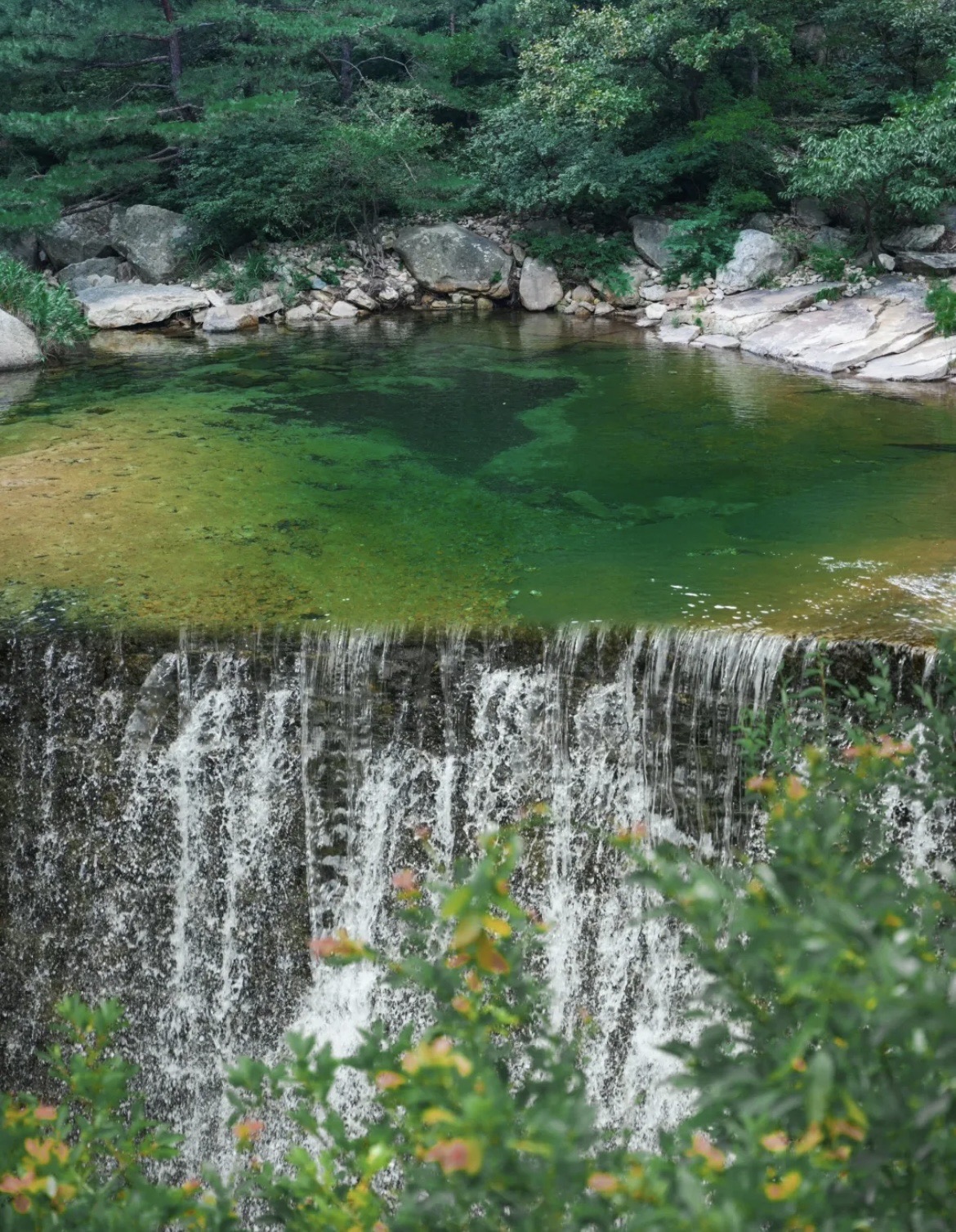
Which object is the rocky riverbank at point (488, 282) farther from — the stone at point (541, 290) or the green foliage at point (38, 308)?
the green foliage at point (38, 308)

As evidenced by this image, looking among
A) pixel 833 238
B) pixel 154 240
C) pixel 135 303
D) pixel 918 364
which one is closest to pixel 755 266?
pixel 833 238

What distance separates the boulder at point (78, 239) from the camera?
1577cm

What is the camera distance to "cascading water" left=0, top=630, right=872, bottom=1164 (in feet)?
15.5

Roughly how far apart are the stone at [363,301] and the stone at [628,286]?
3.07m

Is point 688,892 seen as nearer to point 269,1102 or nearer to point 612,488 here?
point 269,1102

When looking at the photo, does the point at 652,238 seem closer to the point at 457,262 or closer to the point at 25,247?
the point at 457,262

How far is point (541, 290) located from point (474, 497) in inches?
347

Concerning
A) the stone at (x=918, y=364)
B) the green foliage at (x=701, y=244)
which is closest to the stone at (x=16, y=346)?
the green foliage at (x=701, y=244)

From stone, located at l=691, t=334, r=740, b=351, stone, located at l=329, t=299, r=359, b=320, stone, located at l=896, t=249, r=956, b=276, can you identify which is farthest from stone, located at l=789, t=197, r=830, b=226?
stone, located at l=329, t=299, r=359, b=320

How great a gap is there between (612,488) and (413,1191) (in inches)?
235

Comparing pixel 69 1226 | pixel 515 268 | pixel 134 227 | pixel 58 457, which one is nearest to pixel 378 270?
pixel 515 268

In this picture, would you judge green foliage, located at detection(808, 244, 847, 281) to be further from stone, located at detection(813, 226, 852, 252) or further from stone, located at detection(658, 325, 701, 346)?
stone, located at detection(658, 325, 701, 346)

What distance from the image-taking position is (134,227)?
15531 mm

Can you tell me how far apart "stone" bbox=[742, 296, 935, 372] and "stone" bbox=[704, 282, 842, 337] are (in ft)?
1.11
